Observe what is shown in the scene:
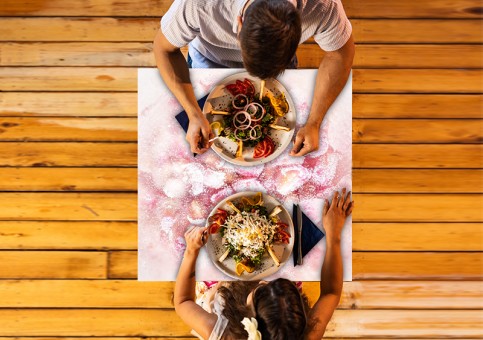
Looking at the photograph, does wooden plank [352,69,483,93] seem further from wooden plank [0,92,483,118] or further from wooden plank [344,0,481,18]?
wooden plank [344,0,481,18]

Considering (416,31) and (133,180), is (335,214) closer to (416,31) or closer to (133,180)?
(133,180)

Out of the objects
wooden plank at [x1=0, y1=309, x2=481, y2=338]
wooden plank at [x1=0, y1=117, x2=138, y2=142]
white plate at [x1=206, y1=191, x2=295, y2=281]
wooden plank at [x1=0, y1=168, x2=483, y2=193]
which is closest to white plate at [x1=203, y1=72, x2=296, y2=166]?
white plate at [x1=206, y1=191, x2=295, y2=281]

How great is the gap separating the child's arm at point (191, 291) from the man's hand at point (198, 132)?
34 centimetres

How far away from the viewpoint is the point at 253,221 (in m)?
1.74

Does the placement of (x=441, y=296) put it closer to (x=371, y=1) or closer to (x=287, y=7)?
(x=371, y=1)

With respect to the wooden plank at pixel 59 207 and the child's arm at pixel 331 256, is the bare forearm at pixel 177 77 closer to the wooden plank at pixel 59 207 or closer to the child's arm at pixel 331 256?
the child's arm at pixel 331 256

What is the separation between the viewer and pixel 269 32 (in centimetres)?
134

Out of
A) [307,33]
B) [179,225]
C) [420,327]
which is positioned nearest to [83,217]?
[179,225]

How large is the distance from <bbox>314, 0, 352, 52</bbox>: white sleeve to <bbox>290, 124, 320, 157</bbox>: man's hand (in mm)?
340

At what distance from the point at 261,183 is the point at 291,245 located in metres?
0.28

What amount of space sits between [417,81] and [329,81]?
1.11 metres

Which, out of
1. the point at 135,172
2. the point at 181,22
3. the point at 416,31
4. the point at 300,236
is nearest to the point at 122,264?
the point at 135,172

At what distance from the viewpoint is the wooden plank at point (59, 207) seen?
259 cm

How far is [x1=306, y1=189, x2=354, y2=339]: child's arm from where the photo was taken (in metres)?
1.82
